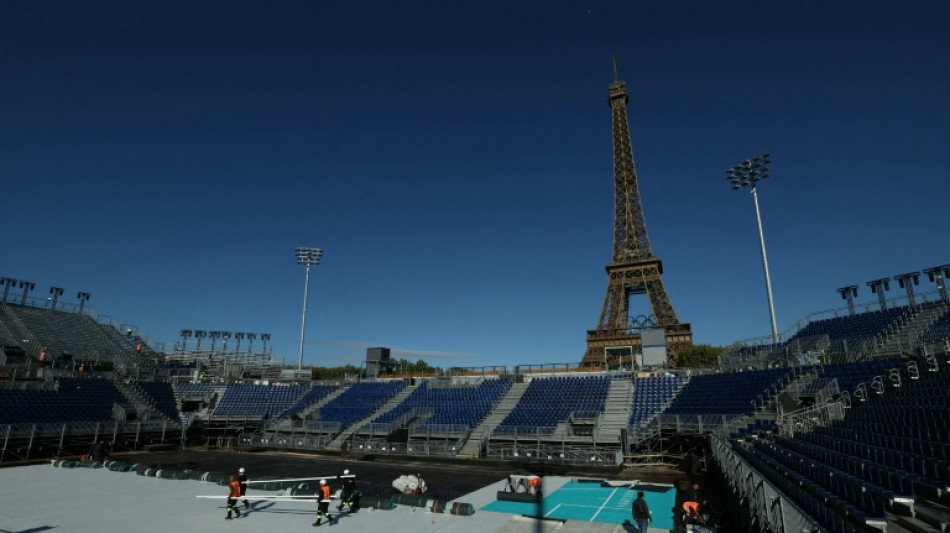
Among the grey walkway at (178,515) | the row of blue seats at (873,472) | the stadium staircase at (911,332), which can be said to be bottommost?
the grey walkway at (178,515)

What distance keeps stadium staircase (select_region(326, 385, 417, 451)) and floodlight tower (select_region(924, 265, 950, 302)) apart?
4194 cm

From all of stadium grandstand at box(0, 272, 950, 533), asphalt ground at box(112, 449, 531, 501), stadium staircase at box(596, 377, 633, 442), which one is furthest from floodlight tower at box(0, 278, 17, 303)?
stadium staircase at box(596, 377, 633, 442)

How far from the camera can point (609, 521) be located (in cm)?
1552

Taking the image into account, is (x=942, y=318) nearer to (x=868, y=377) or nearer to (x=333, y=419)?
(x=868, y=377)

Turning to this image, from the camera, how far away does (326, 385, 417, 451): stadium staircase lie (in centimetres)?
3600

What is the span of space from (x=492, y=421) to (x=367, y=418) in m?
11.3

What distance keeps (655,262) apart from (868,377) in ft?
148

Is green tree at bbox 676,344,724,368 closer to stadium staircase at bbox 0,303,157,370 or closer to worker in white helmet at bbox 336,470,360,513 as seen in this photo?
worker in white helmet at bbox 336,470,360,513

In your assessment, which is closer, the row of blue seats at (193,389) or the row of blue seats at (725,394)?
the row of blue seats at (725,394)

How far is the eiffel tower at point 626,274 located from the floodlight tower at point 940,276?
Result: 24988 millimetres

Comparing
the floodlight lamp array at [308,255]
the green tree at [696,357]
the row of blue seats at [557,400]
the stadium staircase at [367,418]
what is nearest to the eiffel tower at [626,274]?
the green tree at [696,357]

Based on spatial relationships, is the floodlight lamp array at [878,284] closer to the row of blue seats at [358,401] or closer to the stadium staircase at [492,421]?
the stadium staircase at [492,421]

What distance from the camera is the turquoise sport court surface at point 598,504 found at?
635 inches

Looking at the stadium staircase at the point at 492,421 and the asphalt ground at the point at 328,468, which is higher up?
the stadium staircase at the point at 492,421
